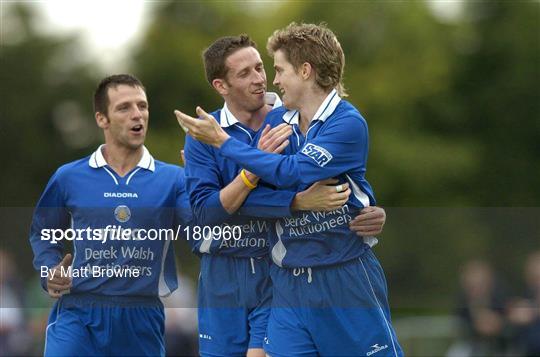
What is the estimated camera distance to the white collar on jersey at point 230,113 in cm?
731

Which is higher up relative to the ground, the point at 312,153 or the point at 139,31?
the point at 139,31

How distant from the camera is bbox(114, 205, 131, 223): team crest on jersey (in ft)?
25.6

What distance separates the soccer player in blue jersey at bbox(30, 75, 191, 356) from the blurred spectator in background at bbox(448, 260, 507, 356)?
10.6 feet

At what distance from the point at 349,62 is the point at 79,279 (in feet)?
82.6

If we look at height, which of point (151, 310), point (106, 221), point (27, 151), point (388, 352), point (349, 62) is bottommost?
point (388, 352)

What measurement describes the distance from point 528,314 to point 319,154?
4.08 metres

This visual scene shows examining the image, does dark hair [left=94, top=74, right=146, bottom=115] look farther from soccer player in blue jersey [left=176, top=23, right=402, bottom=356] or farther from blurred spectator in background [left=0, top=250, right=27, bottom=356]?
blurred spectator in background [left=0, top=250, right=27, bottom=356]

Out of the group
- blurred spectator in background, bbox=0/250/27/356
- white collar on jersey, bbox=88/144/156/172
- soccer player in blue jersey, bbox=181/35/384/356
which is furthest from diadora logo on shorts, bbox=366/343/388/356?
blurred spectator in background, bbox=0/250/27/356

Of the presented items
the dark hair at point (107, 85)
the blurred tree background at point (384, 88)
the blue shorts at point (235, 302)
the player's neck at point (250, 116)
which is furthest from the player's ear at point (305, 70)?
the blurred tree background at point (384, 88)

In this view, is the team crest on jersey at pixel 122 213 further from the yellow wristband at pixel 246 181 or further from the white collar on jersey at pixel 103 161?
the yellow wristband at pixel 246 181

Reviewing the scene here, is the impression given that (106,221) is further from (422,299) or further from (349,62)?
(349,62)

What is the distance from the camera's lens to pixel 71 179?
791 centimetres

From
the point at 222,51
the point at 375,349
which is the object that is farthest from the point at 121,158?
the point at 375,349

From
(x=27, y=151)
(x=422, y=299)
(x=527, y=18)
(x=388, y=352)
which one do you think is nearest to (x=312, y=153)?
(x=388, y=352)
